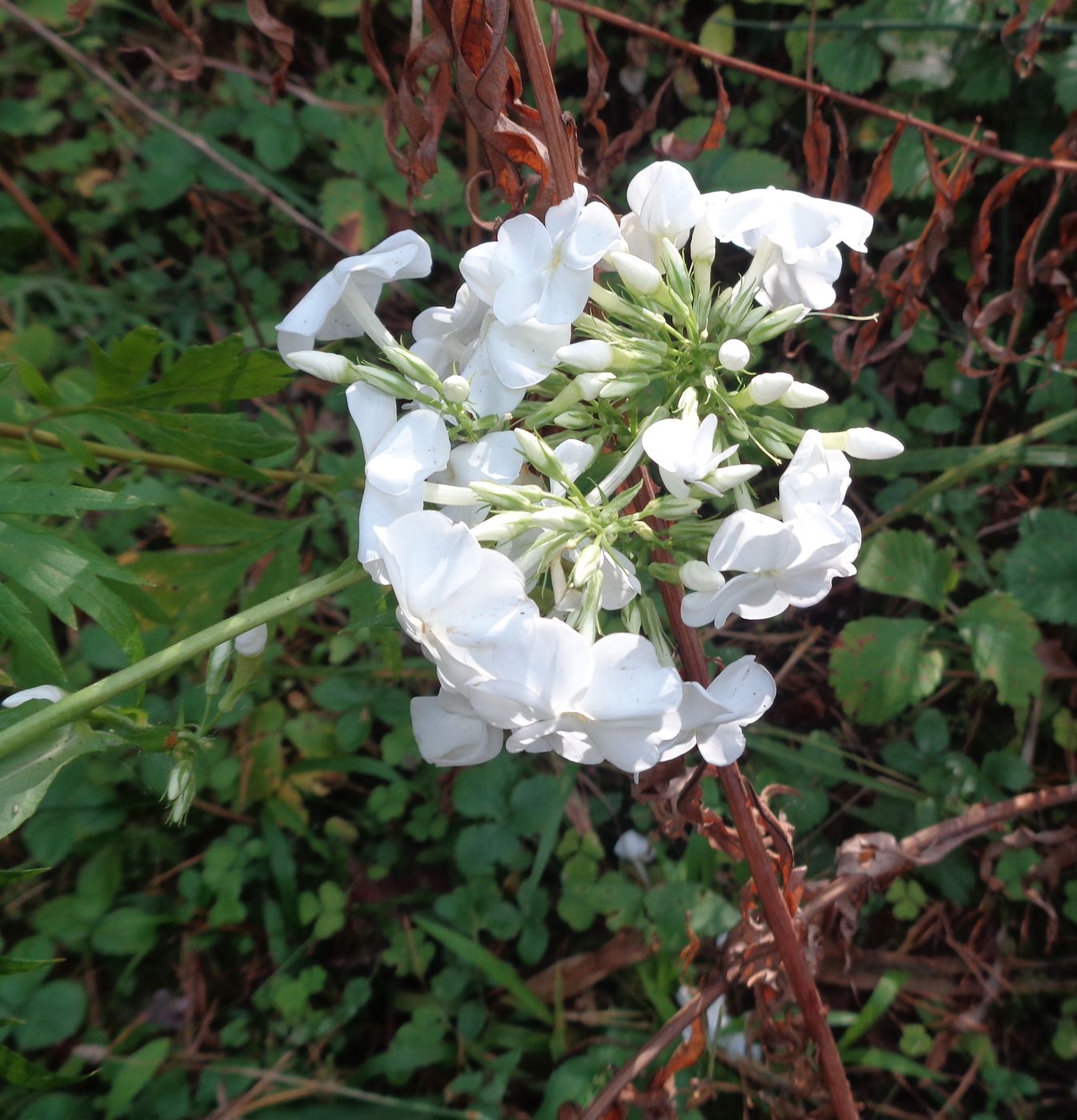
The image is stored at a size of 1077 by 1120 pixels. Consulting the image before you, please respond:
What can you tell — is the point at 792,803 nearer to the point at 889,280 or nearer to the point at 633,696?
the point at 889,280

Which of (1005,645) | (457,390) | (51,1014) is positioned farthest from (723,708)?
(51,1014)

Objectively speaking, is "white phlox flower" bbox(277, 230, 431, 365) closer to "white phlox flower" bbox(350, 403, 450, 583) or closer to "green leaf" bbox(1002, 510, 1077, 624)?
"white phlox flower" bbox(350, 403, 450, 583)

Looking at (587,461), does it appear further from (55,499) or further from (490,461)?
(55,499)

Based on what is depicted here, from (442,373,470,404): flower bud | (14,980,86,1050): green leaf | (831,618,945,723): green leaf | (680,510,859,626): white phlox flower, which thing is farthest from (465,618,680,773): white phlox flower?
(14,980,86,1050): green leaf

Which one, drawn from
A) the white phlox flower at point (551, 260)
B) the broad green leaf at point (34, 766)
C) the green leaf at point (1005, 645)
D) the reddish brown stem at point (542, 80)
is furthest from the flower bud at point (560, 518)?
the green leaf at point (1005, 645)

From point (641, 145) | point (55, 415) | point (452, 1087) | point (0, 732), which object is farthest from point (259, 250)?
point (452, 1087)

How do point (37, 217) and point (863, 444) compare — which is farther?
point (37, 217)
